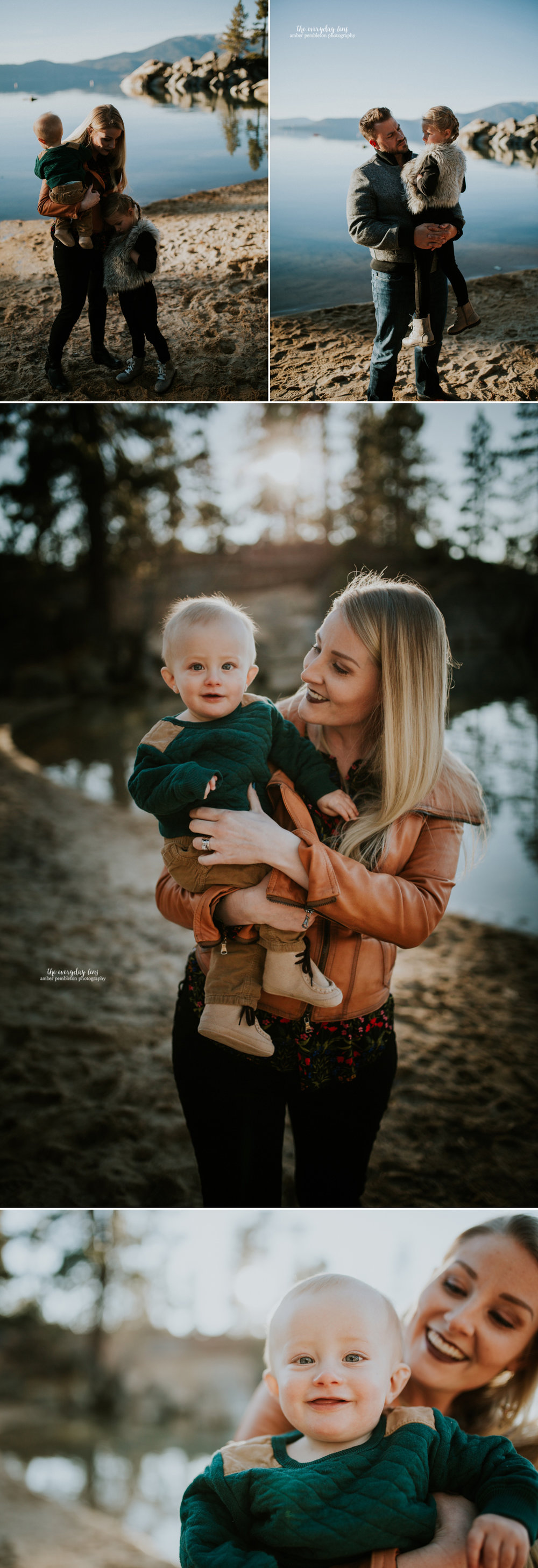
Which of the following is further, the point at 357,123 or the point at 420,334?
the point at 420,334

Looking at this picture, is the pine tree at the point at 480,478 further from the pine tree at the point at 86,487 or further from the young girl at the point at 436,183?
the pine tree at the point at 86,487

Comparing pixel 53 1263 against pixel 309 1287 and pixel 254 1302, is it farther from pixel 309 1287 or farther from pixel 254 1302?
pixel 309 1287

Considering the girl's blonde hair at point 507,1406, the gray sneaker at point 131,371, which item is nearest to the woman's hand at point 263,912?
the girl's blonde hair at point 507,1406

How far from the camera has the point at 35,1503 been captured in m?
2.11

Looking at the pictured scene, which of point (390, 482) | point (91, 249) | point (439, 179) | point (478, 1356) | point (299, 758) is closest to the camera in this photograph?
point (299, 758)

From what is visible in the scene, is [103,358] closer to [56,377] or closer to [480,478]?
[56,377]

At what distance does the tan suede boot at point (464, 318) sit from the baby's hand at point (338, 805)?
1.65 m

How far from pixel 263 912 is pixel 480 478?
311cm

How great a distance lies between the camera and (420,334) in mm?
2545

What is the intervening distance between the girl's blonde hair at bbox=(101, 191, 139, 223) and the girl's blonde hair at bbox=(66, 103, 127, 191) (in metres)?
0.02

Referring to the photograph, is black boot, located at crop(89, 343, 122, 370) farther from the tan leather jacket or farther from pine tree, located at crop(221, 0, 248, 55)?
the tan leather jacket

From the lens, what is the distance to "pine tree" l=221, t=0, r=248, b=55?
2488 mm

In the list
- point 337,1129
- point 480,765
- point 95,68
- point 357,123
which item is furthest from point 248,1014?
point 480,765

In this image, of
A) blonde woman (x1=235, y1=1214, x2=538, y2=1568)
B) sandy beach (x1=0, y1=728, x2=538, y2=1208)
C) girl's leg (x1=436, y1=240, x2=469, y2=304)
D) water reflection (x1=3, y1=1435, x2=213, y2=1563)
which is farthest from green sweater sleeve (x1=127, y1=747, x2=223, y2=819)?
girl's leg (x1=436, y1=240, x2=469, y2=304)
